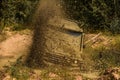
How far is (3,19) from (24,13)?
0.86m

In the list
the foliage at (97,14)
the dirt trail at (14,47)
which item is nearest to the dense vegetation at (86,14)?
the foliage at (97,14)

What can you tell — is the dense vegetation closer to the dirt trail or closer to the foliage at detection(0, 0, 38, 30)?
the foliage at detection(0, 0, 38, 30)

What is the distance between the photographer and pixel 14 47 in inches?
453

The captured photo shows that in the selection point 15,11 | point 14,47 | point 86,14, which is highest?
point 15,11

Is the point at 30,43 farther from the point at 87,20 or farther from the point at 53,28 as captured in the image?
the point at 87,20

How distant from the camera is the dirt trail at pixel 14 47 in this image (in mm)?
10935

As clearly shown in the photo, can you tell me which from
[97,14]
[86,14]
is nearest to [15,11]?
[86,14]

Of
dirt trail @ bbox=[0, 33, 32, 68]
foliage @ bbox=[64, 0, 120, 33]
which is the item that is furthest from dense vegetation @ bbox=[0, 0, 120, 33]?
dirt trail @ bbox=[0, 33, 32, 68]

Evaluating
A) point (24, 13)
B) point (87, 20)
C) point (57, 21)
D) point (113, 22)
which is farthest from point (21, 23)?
point (113, 22)

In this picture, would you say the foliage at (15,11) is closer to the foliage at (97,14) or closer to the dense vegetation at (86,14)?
the dense vegetation at (86,14)

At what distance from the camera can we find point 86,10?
13133mm

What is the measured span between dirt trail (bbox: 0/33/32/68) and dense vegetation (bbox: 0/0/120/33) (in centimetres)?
96

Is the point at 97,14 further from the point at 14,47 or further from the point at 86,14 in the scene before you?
the point at 14,47

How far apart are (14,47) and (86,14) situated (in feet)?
11.2
